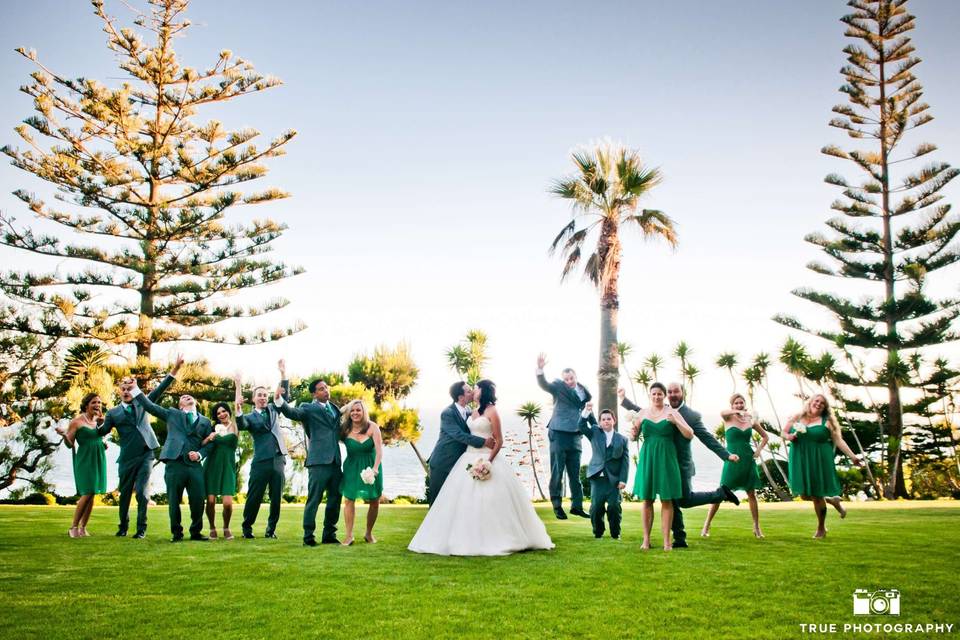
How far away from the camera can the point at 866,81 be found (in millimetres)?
26891

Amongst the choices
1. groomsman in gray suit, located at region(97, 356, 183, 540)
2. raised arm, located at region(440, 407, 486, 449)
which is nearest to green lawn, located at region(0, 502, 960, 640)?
groomsman in gray suit, located at region(97, 356, 183, 540)

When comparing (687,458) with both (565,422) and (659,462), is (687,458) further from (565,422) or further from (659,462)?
(565,422)

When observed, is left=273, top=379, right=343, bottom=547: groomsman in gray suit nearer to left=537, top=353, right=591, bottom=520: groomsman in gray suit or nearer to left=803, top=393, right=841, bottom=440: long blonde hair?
left=537, top=353, right=591, bottom=520: groomsman in gray suit

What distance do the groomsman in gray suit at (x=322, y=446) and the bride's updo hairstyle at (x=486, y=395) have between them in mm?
1733

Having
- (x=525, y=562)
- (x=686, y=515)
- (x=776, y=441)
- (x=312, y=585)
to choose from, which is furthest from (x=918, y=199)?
(x=312, y=585)

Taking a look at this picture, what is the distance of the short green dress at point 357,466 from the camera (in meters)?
8.11

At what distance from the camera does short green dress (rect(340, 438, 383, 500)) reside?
8.11 metres

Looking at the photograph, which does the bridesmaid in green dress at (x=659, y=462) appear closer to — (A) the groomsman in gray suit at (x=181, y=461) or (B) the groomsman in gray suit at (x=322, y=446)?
(B) the groomsman in gray suit at (x=322, y=446)

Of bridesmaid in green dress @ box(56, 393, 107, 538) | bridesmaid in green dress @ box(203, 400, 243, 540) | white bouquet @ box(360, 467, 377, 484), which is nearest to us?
white bouquet @ box(360, 467, 377, 484)

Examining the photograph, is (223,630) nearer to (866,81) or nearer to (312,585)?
(312,585)

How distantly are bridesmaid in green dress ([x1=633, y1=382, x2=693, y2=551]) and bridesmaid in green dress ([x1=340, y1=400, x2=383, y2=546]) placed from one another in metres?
2.76

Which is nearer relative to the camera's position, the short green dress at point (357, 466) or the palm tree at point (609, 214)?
the short green dress at point (357, 466)

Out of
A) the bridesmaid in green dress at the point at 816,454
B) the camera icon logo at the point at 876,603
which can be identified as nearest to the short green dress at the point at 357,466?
the bridesmaid in green dress at the point at 816,454

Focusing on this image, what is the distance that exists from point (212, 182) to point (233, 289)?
11.8 feet
